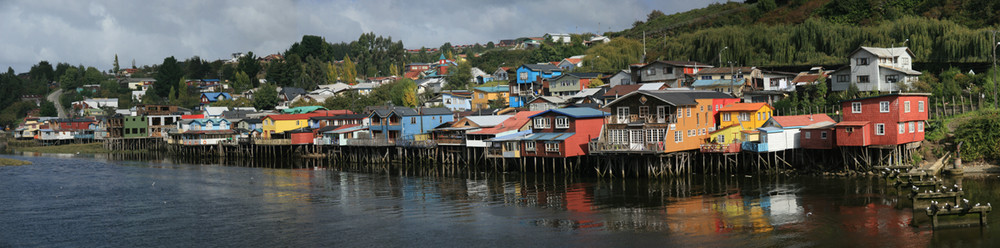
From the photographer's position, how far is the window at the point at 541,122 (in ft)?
166

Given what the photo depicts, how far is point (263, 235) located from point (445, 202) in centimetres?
1026

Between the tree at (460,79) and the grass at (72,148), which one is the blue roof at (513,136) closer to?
the tree at (460,79)

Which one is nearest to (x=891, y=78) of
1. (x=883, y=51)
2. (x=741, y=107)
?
(x=883, y=51)

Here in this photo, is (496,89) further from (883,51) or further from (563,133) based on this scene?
(883,51)

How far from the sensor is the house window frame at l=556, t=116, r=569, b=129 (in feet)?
161

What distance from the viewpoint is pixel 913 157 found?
43.8 metres

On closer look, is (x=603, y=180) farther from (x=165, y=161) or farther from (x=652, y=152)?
(x=165, y=161)

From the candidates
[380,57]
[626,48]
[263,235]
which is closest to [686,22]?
[626,48]

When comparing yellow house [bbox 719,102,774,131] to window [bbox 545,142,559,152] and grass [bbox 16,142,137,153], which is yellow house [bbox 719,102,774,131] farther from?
grass [bbox 16,142,137,153]

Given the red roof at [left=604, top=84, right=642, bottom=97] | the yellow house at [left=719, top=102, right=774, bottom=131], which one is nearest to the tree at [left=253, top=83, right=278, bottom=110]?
the red roof at [left=604, top=84, right=642, bottom=97]

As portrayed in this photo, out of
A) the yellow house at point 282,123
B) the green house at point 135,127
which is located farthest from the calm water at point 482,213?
the green house at point 135,127

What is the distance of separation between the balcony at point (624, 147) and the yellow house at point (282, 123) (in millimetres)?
42599

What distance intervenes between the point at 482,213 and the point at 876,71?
1437 inches

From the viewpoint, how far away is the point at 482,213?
1358 inches
